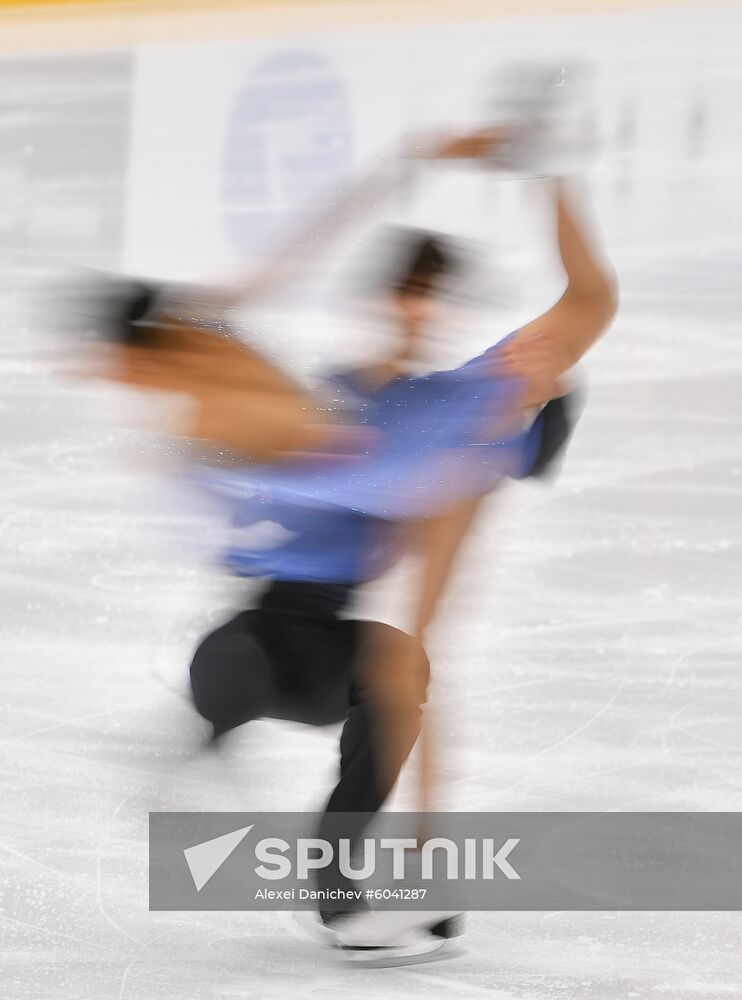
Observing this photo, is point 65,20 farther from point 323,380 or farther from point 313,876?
point 313,876

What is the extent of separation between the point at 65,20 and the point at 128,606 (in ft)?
6.37

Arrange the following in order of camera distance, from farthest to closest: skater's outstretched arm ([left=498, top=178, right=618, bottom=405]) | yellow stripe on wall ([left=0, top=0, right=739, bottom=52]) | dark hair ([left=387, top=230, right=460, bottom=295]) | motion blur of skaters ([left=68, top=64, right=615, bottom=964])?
1. yellow stripe on wall ([left=0, top=0, right=739, bottom=52])
2. dark hair ([left=387, top=230, right=460, bottom=295])
3. skater's outstretched arm ([left=498, top=178, right=618, bottom=405])
4. motion blur of skaters ([left=68, top=64, right=615, bottom=964])

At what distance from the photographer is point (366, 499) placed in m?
1.35

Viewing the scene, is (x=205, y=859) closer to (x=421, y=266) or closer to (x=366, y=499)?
(x=366, y=499)

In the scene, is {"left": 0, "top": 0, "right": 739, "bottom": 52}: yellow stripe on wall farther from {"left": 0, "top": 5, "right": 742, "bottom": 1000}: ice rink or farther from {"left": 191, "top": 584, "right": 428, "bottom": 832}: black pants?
{"left": 191, "top": 584, "right": 428, "bottom": 832}: black pants

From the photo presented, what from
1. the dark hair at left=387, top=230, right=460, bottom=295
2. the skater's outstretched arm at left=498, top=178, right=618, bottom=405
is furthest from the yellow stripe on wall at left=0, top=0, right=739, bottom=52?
the skater's outstretched arm at left=498, top=178, right=618, bottom=405

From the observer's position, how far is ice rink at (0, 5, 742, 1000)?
4.82 ft

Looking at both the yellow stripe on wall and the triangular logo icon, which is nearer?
the triangular logo icon

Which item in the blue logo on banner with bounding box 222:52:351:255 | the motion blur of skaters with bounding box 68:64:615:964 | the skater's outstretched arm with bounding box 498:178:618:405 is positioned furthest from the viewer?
the blue logo on banner with bounding box 222:52:351:255

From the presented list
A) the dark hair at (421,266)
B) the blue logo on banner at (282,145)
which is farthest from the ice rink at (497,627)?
the dark hair at (421,266)

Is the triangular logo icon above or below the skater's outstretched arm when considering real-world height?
below

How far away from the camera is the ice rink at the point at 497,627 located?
147 centimetres

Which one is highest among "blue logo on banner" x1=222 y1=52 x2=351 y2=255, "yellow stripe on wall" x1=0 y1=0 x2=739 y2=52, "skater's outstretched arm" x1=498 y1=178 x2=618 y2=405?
"skater's outstretched arm" x1=498 y1=178 x2=618 y2=405

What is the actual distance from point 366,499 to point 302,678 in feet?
0.70
